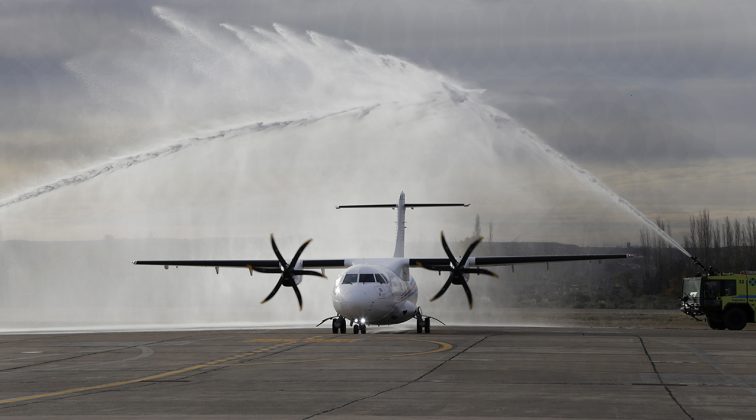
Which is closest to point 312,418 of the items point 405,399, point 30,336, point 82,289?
point 405,399

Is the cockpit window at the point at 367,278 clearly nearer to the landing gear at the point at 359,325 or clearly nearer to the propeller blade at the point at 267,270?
the landing gear at the point at 359,325

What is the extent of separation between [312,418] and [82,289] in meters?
55.5

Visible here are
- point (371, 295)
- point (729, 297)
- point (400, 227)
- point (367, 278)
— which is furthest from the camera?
point (400, 227)

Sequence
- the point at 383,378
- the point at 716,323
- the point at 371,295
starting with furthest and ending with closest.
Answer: the point at 716,323 → the point at 371,295 → the point at 383,378

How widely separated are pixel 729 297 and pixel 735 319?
114cm

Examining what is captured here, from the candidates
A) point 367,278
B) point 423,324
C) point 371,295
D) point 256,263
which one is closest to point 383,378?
point 371,295

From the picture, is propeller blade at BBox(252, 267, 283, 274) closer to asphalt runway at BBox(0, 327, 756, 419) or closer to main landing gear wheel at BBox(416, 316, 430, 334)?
main landing gear wheel at BBox(416, 316, 430, 334)

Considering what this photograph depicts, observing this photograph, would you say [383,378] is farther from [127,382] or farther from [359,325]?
[359,325]

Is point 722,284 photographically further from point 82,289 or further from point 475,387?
point 82,289

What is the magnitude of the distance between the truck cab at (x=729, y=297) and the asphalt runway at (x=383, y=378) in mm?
9239

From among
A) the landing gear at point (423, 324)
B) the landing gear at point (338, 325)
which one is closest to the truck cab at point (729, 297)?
the landing gear at point (423, 324)

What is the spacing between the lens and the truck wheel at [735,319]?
48456 millimetres

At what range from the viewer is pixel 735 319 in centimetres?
4859

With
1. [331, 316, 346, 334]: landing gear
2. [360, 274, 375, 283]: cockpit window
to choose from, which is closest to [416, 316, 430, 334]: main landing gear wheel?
[331, 316, 346, 334]: landing gear
